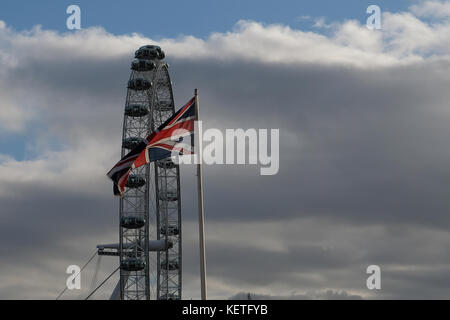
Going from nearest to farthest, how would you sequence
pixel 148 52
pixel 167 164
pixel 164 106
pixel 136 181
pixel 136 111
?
pixel 136 181 → pixel 136 111 → pixel 148 52 → pixel 164 106 → pixel 167 164

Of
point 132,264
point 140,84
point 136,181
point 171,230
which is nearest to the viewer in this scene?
point 136,181

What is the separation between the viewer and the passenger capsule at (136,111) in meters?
92.1

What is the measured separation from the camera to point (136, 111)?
92062mm

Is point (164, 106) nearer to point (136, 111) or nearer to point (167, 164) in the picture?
point (136, 111)

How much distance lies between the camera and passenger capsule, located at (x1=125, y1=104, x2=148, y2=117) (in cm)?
9206

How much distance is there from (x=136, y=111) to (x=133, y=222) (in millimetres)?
11820

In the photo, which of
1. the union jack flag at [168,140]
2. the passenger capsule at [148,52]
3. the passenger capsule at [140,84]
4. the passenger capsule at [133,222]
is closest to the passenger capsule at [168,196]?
the passenger capsule at [133,222]

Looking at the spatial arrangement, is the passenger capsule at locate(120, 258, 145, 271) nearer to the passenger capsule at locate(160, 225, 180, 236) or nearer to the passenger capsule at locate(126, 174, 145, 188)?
the passenger capsule at locate(126, 174, 145, 188)

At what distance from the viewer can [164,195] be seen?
9969 centimetres

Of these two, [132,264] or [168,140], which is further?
[132,264]

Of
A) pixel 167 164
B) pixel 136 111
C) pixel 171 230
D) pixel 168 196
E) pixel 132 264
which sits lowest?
pixel 132 264

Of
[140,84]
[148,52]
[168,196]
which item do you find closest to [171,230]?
[168,196]
